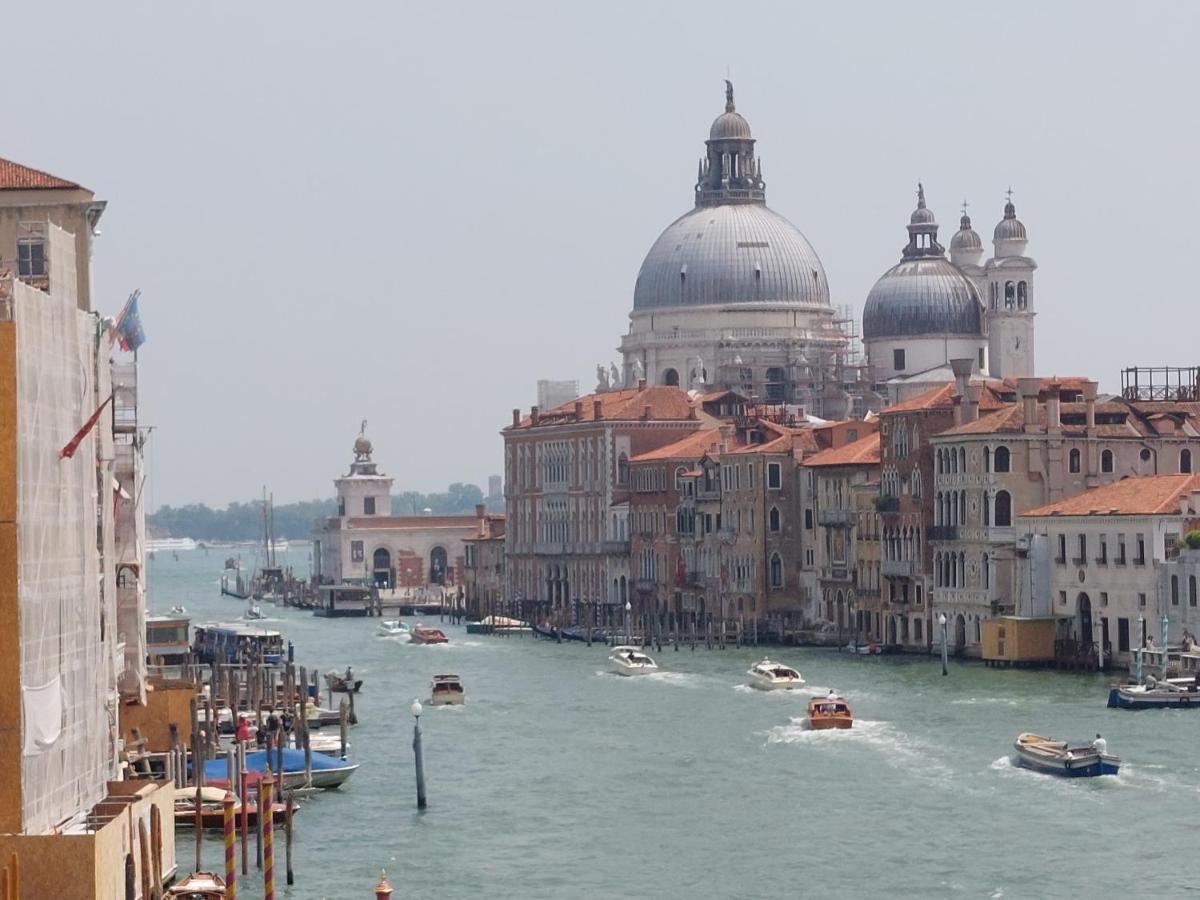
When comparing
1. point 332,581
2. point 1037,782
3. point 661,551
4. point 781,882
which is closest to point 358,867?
point 781,882

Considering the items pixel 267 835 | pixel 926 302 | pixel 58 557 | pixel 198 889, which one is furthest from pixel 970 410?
pixel 58 557

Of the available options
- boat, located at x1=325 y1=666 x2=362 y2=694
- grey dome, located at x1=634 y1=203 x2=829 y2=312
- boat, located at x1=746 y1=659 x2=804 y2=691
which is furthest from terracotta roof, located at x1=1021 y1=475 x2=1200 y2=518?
grey dome, located at x1=634 y1=203 x2=829 y2=312

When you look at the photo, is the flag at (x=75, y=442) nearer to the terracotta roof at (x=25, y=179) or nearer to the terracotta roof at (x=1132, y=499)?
the terracotta roof at (x=25, y=179)

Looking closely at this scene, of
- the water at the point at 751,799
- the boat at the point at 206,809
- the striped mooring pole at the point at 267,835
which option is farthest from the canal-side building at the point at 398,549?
the striped mooring pole at the point at 267,835

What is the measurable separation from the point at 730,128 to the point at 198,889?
3094 inches

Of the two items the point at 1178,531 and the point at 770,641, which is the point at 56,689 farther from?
the point at 770,641

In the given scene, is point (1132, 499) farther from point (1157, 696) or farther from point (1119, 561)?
point (1157, 696)

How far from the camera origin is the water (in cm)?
3372

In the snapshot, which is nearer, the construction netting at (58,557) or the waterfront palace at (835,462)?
the construction netting at (58,557)

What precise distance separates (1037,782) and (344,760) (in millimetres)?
8887

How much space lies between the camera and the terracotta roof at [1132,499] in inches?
2318

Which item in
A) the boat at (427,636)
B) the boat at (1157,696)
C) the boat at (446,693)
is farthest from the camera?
the boat at (427,636)

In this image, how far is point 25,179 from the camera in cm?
3297

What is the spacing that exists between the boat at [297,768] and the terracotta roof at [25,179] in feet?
31.3
